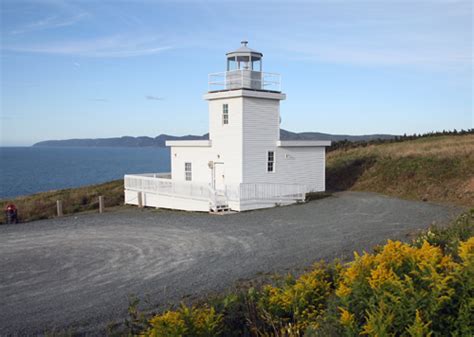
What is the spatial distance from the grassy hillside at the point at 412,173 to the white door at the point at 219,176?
8.89 metres

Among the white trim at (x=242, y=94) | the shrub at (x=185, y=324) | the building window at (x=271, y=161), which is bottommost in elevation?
the shrub at (x=185, y=324)

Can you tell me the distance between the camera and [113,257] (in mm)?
12344

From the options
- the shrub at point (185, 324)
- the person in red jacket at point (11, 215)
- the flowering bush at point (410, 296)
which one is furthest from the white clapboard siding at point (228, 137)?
the flowering bush at point (410, 296)

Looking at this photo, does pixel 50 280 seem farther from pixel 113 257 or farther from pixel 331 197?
pixel 331 197

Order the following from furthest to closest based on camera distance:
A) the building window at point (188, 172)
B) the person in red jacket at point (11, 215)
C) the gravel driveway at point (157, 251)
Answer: the building window at point (188, 172)
the person in red jacket at point (11, 215)
the gravel driveway at point (157, 251)

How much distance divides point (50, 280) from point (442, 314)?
8684mm

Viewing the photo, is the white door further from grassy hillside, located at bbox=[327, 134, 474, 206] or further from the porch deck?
grassy hillside, located at bbox=[327, 134, 474, 206]

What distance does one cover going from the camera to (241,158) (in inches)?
835

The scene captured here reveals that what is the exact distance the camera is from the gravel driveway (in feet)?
28.1

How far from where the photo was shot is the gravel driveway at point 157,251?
28.1 ft

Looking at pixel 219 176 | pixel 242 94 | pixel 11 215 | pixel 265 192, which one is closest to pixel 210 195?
pixel 219 176

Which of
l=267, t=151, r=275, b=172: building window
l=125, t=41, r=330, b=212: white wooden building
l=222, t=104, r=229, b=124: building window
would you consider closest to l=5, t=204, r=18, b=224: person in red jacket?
l=125, t=41, r=330, b=212: white wooden building

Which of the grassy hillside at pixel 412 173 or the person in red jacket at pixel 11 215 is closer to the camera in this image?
the person in red jacket at pixel 11 215

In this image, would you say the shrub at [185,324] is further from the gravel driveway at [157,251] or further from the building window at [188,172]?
the building window at [188,172]
